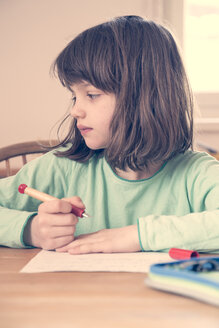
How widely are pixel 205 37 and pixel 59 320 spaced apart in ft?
6.24

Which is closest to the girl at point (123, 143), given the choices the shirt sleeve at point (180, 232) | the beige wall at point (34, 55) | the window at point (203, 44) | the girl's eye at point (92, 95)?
the girl's eye at point (92, 95)

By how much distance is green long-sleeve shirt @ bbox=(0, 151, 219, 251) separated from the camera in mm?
986

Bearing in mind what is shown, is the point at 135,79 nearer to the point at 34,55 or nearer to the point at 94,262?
the point at 94,262

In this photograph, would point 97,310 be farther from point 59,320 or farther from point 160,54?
point 160,54

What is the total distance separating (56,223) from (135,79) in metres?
0.37

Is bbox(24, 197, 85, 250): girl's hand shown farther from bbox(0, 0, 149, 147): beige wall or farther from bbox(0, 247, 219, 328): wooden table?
bbox(0, 0, 149, 147): beige wall

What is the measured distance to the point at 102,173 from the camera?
3.51ft

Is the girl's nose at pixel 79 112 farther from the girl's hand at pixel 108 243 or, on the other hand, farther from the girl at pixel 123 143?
the girl's hand at pixel 108 243

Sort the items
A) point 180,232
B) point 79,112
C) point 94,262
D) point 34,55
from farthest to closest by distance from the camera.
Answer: point 34,55 → point 79,112 → point 180,232 → point 94,262

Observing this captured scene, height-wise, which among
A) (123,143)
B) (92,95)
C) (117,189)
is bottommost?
(117,189)

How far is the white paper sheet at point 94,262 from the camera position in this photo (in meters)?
0.62

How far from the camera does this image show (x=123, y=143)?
0.96 metres

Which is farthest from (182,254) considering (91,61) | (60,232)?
(91,61)

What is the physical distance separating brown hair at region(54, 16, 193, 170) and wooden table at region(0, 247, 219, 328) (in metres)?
0.44
